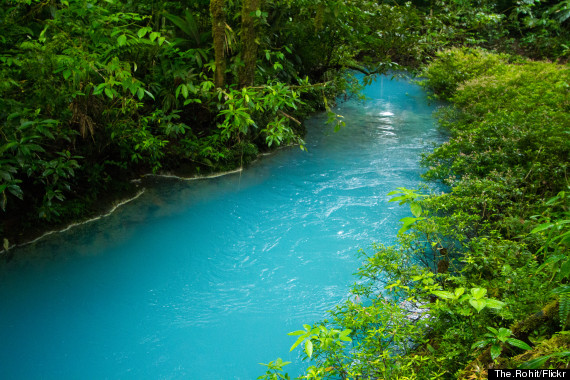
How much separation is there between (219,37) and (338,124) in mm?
2088

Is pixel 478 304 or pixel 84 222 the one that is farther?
pixel 84 222

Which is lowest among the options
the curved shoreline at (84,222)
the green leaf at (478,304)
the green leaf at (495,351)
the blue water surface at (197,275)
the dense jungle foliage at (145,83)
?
the blue water surface at (197,275)

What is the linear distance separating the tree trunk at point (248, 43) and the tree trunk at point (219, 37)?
1.17ft

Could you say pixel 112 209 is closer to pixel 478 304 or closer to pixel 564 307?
pixel 478 304

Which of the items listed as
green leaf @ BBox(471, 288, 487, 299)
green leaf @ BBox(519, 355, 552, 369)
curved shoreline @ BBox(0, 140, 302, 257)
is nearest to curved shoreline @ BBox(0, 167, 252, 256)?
curved shoreline @ BBox(0, 140, 302, 257)

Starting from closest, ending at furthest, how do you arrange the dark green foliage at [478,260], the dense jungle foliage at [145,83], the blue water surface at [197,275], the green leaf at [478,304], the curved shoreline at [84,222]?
the green leaf at [478,304] < the dark green foliage at [478,260] < the blue water surface at [197,275] < the dense jungle foliage at [145,83] < the curved shoreline at [84,222]

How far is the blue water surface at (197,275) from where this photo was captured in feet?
10.9

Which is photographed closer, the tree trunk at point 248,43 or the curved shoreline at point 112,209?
the curved shoreline at point 112,209

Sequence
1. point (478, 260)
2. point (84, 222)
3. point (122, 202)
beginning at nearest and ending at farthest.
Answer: point (478, 260), point (84, 222), point (122, 202)

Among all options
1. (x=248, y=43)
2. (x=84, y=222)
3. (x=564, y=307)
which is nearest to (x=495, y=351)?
(x=564, y=307)

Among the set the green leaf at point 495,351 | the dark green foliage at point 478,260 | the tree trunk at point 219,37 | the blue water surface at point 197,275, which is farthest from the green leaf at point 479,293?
the tree trunk at point 219,37

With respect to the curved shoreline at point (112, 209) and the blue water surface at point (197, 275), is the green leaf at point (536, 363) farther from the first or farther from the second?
the curved shoreline at point (112, 209)

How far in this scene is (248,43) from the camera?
5.96m

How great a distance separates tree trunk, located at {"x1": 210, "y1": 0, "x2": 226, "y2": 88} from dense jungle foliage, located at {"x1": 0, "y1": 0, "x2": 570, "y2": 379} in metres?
0.02
